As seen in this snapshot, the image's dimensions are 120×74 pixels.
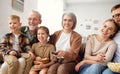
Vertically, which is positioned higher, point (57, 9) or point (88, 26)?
point (57, 9)

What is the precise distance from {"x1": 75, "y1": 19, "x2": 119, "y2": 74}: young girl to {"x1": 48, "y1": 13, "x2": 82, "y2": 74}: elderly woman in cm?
9

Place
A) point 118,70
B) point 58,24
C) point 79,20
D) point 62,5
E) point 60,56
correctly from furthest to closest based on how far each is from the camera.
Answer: point 79,20 < point 62,5 < point 58,24 < point 60,56 < point 118,70

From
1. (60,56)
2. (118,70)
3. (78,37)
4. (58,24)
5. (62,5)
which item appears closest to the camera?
(118,70)

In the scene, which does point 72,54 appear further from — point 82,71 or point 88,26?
point 88,26

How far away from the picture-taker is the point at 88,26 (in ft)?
15.0

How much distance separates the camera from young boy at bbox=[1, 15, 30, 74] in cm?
146

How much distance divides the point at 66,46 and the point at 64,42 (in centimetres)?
5

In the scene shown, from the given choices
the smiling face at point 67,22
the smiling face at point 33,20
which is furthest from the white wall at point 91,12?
the smiling face at point 67,22

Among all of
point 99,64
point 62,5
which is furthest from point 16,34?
point 62,5

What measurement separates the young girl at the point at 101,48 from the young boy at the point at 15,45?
49cm

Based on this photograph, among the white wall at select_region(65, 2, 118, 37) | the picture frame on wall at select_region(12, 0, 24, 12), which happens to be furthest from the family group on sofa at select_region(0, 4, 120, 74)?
the white wall at select_region(65, 2, 118, 37)

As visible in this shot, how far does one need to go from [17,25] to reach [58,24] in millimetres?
2125

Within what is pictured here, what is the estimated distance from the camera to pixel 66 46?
1.63m

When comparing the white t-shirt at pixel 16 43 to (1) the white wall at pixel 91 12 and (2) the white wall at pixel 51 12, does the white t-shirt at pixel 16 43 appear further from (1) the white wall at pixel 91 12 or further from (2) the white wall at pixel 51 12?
(1) the white wall at pixel 91 12
